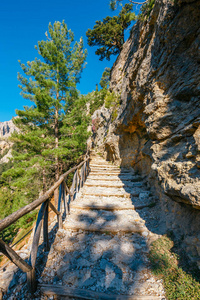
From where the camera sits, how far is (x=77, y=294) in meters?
1.51

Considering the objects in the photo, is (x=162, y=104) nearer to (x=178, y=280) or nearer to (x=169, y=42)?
(x=169, y=42)

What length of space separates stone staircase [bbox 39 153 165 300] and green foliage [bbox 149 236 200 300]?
4.4 inches

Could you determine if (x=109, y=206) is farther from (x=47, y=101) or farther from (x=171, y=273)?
(x=47, y=101)

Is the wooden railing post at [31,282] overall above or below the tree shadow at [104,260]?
above

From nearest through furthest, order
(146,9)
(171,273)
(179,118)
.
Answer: (171,273), (179,118), (146,9)

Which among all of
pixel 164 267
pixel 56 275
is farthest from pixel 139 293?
pixel 56 275

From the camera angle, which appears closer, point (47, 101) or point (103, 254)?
point (103, 254)

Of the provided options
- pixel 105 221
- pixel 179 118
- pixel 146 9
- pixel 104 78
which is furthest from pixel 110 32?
pixel 105 221

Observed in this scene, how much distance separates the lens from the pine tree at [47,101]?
6.32 m

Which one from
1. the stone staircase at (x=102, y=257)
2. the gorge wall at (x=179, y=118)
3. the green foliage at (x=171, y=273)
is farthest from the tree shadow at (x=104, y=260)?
the gorge wall at (x=179, y=118)

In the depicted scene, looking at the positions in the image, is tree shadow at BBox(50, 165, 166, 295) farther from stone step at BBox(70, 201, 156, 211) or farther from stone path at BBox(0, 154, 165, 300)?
stone step at BBox(70, 201, 156, 211)

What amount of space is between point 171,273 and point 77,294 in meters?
1.34

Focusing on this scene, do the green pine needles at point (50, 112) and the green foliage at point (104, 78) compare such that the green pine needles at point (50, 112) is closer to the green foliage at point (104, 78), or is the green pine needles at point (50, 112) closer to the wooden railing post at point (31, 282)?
the wooden railing post at point (31, 282)

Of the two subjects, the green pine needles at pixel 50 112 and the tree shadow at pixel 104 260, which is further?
the green pine needles at pixel 50 112
